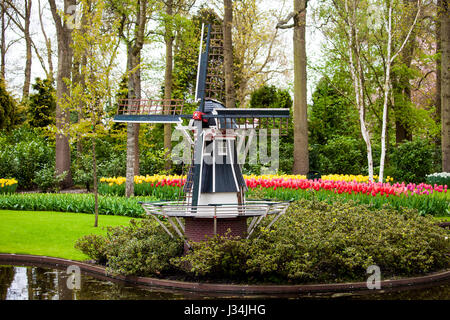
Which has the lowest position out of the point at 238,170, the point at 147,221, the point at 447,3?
the point at 147,221

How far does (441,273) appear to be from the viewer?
10562mm

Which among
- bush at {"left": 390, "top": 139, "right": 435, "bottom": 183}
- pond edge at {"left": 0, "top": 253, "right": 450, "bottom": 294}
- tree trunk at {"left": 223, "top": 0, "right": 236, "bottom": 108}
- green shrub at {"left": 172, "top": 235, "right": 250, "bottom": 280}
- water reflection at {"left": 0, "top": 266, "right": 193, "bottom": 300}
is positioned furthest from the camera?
bush at {"left": 390, "top": 139, "right": 435, "bottom": 183}

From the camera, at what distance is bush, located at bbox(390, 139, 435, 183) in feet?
77.9

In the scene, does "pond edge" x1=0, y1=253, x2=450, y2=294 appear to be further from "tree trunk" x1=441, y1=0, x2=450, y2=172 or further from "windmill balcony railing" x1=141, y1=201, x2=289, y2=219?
"tree trunk" x1=441, y1=0, x2=450, y2=172

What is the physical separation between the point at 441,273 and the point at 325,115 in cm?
1920

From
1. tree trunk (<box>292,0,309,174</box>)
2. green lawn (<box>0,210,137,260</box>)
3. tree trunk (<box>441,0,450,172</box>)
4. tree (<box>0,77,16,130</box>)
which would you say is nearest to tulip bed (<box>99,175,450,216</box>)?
green lawn (<box>0,210,137,260</box>)

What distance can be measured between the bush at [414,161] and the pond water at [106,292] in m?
14.4

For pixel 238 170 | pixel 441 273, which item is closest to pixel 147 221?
pixel 238 170

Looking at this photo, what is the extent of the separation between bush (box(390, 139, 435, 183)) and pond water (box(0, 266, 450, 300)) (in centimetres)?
1437

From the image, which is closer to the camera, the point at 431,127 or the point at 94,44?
the point at 94,44

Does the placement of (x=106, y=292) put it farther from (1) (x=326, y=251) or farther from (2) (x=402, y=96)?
(2) (x=402, y=96)
